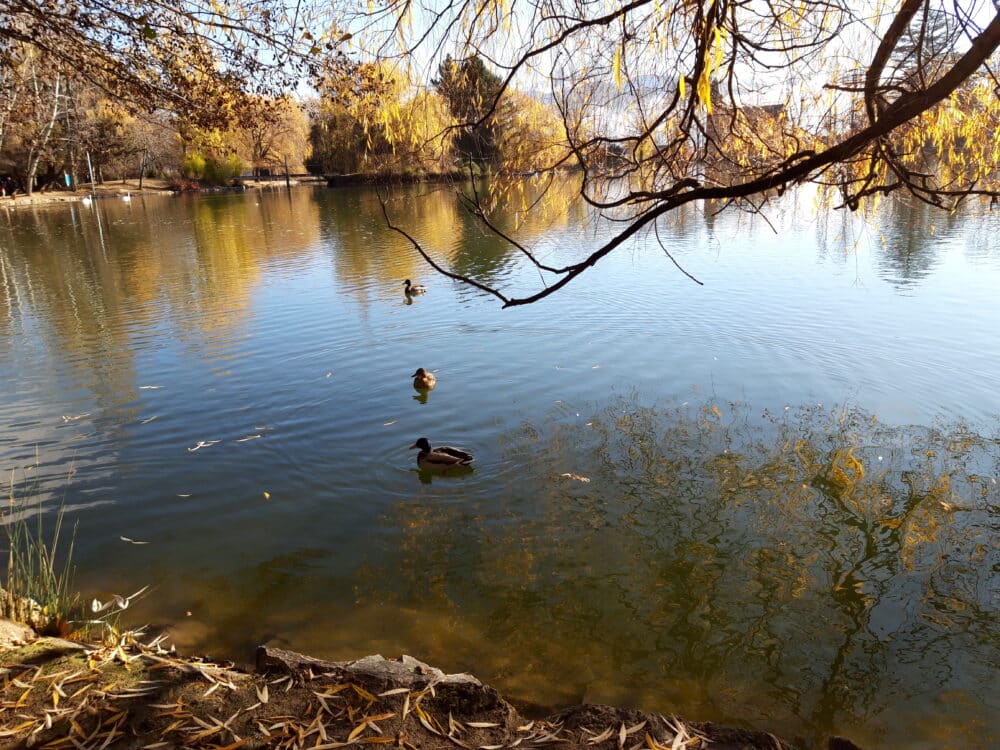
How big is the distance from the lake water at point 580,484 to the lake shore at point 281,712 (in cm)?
76

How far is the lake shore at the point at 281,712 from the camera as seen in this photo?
7.54ft

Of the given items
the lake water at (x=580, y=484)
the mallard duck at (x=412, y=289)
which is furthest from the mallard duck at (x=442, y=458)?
the mallard duck at (x=412, y=289)

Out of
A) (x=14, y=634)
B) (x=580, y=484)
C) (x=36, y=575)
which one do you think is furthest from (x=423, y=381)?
(x=14, y=634)

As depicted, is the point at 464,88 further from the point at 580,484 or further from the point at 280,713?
the point at 280,713

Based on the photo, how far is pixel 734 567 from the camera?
4.25m

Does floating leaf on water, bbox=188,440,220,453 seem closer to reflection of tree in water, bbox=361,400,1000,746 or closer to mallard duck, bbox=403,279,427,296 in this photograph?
reflection of tree in water, bbox=361,400,1000,746

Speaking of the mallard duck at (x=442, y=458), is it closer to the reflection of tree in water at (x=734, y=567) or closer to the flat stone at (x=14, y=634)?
the reflection of tree in water at (x=734, y=567)

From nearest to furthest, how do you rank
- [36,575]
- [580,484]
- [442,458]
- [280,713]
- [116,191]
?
1. [280,713]
2. [36,575]
3. [580,484]
4. [442,458]
5. [116,191]

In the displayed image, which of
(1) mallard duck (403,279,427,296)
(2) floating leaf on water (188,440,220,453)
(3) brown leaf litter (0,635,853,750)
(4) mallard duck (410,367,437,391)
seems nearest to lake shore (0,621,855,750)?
(3) brown leaf litter (0,635,853,750)

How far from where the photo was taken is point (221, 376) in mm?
8094

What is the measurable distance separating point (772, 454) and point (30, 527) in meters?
5.84

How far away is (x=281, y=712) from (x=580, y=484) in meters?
3.23

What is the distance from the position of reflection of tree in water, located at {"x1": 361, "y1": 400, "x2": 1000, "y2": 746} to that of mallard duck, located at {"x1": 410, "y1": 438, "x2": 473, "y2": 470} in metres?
0.44

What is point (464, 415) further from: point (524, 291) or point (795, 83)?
point (524, 291)
